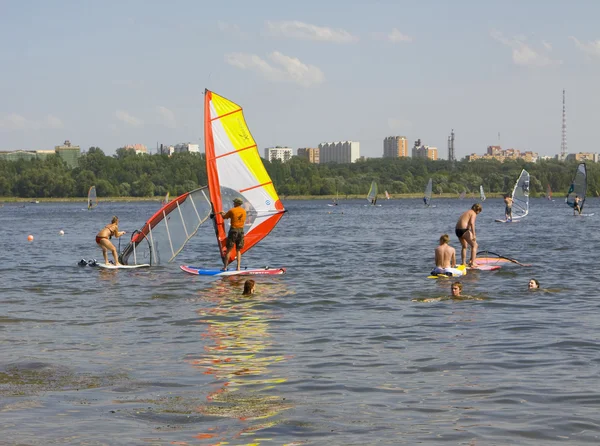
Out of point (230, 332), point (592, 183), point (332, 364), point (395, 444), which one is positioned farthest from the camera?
point (592, 183)

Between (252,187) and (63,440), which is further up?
(252,187)

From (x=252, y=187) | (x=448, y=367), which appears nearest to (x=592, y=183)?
(x=252, y=187)

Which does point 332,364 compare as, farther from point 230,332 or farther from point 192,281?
point 192,281

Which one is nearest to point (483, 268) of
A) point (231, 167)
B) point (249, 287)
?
point (231, 167)

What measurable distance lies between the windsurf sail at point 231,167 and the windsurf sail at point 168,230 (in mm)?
895

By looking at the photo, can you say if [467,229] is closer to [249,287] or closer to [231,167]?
[231,167]

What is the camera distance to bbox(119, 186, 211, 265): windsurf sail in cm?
2506

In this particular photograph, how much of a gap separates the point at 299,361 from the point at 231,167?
12878 millimetres

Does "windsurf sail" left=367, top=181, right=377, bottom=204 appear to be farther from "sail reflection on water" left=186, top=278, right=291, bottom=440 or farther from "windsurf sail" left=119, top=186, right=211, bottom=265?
"sail reflection on water" left=186, top=278, right=291, bottom=440

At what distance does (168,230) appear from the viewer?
1009 inches

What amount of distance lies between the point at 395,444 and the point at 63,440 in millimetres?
2892

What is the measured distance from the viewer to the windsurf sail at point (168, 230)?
2506cm

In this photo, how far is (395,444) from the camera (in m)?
8.27

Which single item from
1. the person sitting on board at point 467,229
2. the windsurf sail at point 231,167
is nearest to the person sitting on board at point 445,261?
the person sitting on board at point 467,229
